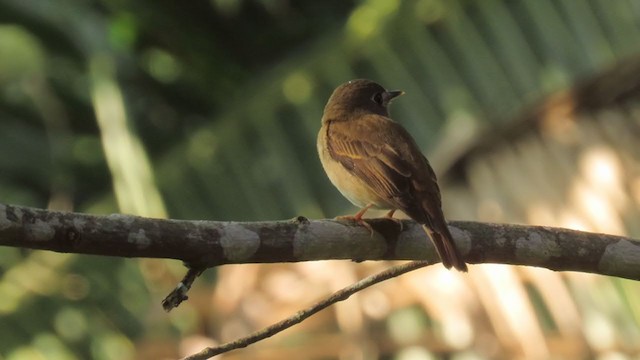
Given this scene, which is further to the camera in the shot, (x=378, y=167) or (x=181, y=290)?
(x=378, y=167)

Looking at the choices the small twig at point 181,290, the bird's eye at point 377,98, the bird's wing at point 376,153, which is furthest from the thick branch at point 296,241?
the bird's eye at point 377,98

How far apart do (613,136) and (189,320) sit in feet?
7.77

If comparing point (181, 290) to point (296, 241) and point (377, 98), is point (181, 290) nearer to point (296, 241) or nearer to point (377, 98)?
point (296, 241)

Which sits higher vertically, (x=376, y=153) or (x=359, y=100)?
(x=359, y=100)

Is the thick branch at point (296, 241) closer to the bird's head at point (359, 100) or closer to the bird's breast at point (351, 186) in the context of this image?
the bird's breast at point (351, 186)

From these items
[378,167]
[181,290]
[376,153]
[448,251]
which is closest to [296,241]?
[181,290]

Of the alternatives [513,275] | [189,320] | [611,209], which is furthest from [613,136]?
[189,320]

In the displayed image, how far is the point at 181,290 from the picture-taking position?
3.71 metres

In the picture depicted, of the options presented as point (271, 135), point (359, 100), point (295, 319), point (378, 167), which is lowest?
point (295, 319)

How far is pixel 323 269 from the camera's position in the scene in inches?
247

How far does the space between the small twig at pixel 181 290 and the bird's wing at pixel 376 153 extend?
1.26 metres

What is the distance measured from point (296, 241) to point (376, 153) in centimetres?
136

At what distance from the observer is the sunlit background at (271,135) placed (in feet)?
20.7

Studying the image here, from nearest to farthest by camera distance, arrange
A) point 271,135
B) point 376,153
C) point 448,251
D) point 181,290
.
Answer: point 181,290, point 448,251, point 376,153, point 271,135
